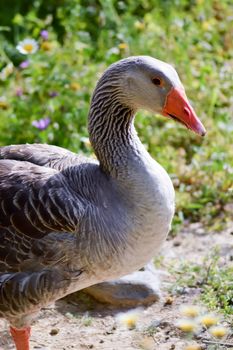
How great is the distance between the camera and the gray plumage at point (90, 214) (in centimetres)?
438

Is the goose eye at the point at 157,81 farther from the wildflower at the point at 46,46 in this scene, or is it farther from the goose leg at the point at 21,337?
the wildflower at the point at 46,46

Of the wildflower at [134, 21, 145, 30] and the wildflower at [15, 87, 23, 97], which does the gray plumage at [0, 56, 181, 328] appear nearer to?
the wildflower at [15, 87, 23, 97]

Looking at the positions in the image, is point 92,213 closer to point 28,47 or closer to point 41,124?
point 41,124

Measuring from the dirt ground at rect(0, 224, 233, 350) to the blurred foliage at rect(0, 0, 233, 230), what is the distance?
1.04m

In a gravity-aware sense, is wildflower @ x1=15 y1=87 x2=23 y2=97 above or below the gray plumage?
below

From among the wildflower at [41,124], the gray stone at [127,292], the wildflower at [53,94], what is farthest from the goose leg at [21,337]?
the wildflower at [53,94]

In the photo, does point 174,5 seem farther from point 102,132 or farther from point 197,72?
point 102,132

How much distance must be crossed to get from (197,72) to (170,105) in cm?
317

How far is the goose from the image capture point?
172 inches

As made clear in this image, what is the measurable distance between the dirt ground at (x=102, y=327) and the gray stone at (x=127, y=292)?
0.05m

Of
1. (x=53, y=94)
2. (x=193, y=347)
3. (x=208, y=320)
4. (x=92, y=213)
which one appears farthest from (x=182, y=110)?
(x=53, y=94)

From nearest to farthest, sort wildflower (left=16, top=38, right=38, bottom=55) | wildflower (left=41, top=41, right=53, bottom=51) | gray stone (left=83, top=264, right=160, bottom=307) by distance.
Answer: gray stone (left=83, top=264, right=160, bottom=307), wildflower (left=16, top=38, right=38, bottom=55), wildflower (left=41, top=41, right=53, bottom=51)

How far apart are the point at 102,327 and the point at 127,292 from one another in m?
0.28

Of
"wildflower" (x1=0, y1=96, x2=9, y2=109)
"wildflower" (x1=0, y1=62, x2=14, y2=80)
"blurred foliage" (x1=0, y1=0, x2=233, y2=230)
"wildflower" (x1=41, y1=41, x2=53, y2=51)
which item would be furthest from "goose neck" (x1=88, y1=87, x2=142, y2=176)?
"wildflower" (x1=0, y1=62, x2=14, y2=80)
